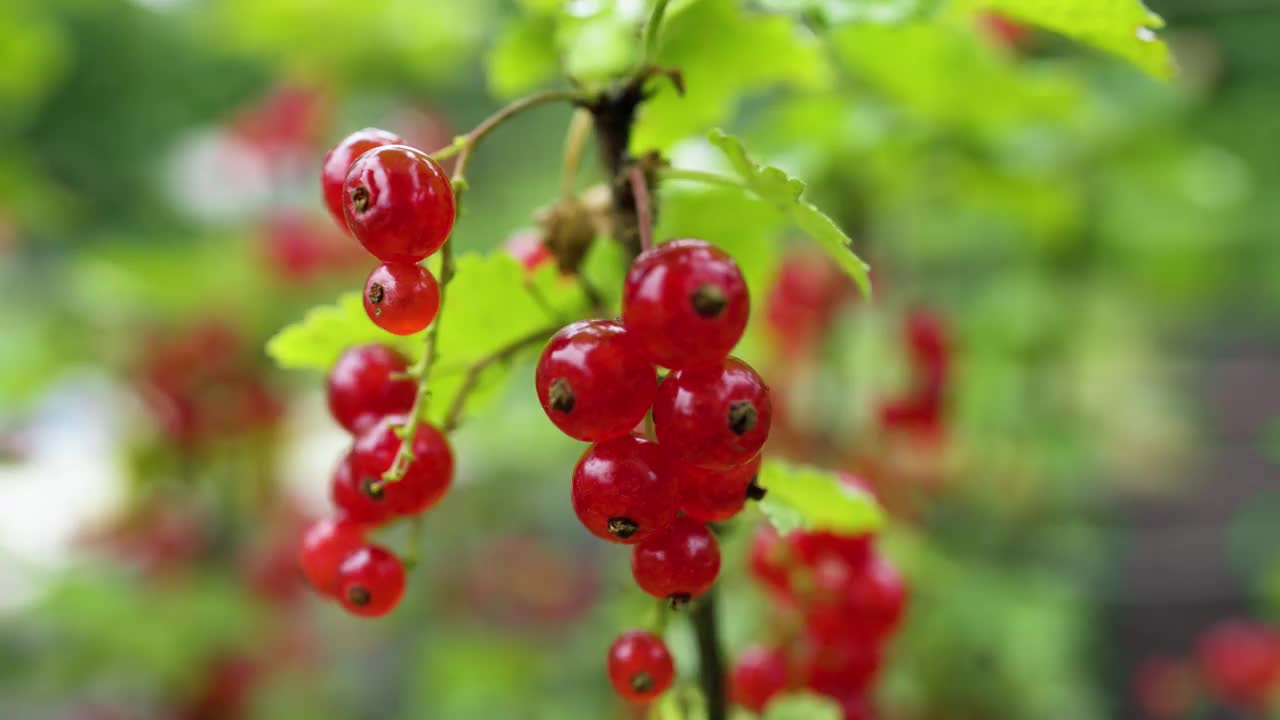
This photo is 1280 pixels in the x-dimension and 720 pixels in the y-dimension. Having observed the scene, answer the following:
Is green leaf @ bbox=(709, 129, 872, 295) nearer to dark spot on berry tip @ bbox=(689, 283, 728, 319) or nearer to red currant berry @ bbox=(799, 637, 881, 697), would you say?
dark spot on berry tip @ bbox=(689, 283, 728, 319)

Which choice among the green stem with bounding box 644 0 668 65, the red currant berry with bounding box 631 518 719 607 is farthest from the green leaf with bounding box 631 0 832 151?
the red currant berry with bounding box 631 518 719 607

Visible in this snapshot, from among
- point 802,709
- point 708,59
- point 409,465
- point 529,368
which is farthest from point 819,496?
point 529,368

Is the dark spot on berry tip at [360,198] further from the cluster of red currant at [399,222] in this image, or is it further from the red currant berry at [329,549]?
the red currant berry at [329,549]

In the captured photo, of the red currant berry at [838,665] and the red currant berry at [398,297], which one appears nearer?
the red currant berry at [398,297]

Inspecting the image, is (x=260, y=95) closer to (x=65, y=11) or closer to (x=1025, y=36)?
(x=65, y=11)

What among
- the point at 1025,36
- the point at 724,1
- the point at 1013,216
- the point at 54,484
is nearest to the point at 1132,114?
the point at 1013,216

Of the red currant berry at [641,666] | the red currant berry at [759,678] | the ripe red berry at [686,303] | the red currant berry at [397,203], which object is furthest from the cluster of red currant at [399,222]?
the red currant berry at [759,678]

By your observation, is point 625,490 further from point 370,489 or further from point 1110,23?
point 1110,23

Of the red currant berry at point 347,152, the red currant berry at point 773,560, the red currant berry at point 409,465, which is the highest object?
the red currant berry at point 347,152
